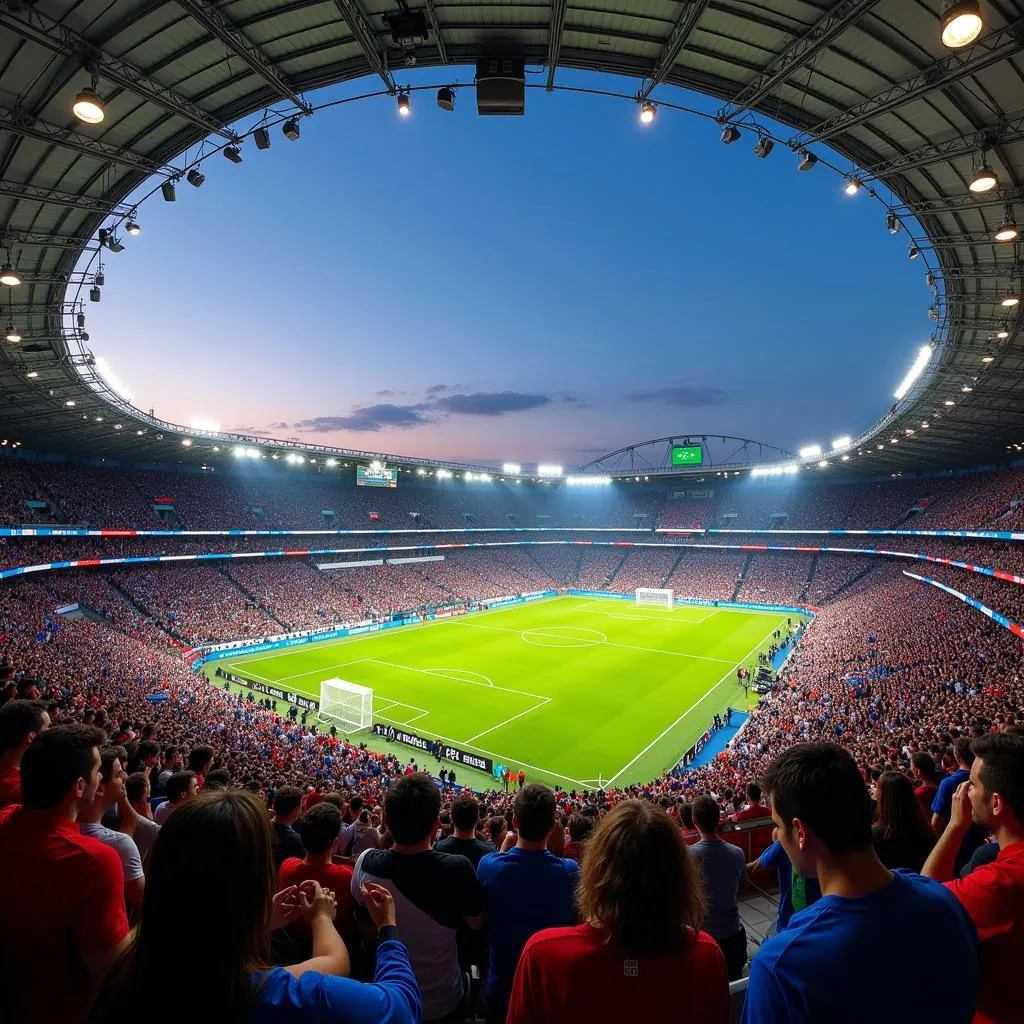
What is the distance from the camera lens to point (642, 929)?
208 centimetres

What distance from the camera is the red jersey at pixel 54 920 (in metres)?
2.50

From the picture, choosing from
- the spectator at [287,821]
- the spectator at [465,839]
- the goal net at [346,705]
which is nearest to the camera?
the spectator at [465,839]

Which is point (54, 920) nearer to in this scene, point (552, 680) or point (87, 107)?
point (87, 107)

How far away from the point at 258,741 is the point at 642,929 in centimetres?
2067

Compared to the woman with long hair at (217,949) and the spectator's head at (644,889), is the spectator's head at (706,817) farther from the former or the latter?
the woman with long hair at (217,949)

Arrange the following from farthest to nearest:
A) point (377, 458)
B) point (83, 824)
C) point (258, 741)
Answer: point (377, 458), point (258, 741), point (83, 824)

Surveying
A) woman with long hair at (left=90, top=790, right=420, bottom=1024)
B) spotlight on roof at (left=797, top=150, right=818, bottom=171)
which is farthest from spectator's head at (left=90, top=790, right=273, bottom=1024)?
spotlight on roof at (left=797, top=150, right=818, bottom=171)

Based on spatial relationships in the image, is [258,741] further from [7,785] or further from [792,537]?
[792,537]

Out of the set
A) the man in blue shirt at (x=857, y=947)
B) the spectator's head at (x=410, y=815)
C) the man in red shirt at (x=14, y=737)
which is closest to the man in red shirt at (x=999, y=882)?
the man in blue shirt at (x=857, y=947)

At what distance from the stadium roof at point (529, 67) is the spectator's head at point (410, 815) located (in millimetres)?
11816

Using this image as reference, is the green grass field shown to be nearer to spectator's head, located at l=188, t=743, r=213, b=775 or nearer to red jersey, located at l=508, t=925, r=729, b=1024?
spectator's head, located at l=188, t=743, r=213, b=775

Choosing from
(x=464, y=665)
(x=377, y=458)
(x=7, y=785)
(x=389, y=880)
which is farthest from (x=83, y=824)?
(x=377, y=458)

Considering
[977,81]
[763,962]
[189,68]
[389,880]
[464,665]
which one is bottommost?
[464,665]

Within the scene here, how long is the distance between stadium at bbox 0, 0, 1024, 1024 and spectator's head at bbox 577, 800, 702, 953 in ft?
0.04
